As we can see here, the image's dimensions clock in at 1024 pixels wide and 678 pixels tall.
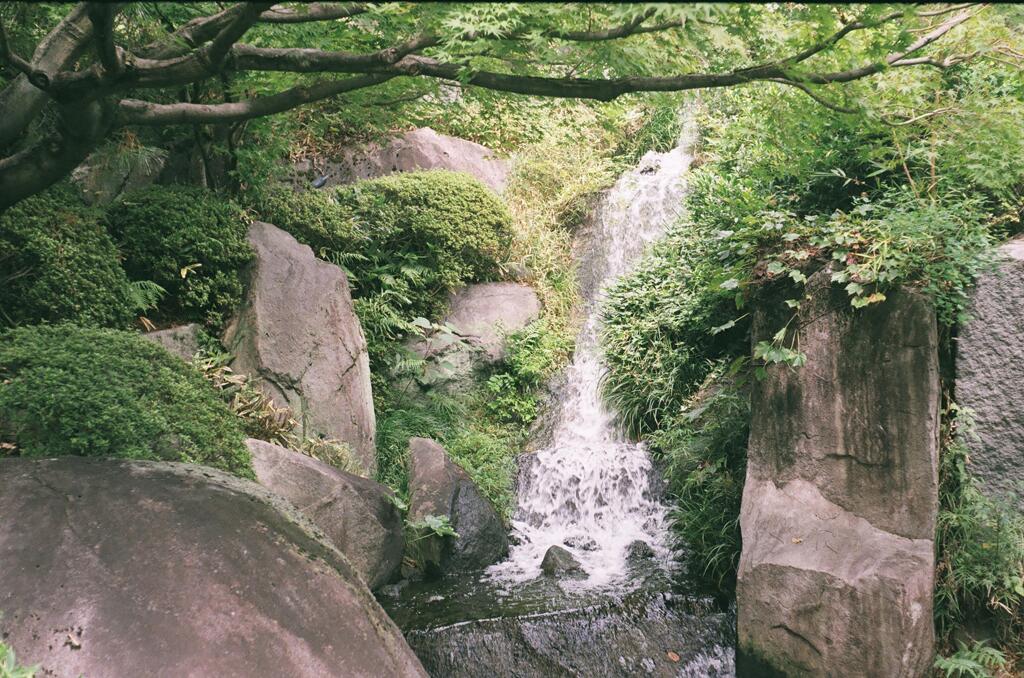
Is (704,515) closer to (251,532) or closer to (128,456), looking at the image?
(251,532)

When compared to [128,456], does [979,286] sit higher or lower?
higher

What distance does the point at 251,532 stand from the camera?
11.5ft

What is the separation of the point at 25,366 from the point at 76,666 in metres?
2.07

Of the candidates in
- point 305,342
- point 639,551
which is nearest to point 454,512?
point 639,551

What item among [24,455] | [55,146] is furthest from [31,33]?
[24,455]

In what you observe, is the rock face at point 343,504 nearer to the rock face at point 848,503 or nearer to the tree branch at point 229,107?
the tree branch at point 229,107

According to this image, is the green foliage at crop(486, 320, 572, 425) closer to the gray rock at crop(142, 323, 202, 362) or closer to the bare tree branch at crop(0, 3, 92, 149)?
the gray rock at crop(142, 323, 202, 362)

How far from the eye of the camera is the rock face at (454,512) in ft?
20.3

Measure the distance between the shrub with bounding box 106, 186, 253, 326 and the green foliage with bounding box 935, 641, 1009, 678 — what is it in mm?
6010

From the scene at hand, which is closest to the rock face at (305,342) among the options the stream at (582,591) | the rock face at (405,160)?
the stream at (582,591)

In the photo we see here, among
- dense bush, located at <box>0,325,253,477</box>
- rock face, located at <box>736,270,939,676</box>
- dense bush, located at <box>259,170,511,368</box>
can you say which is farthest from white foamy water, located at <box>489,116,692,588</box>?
dense bush, located at <box>0,325,253,477</box>

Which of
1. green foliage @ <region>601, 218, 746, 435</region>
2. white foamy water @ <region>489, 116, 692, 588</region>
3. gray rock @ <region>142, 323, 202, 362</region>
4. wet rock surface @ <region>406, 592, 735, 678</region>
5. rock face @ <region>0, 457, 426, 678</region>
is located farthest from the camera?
green foliage @ <region>601, 218, 746, 435</region>

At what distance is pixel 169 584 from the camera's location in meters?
3.05

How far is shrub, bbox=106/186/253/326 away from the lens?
6.11 m
